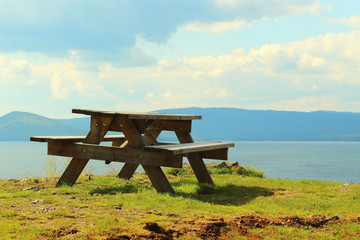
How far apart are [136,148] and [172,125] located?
1.80 meters

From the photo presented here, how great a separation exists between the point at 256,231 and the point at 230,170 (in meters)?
6.67

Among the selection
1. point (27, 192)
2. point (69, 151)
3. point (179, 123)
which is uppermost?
point (179, 123)

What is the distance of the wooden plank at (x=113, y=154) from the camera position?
658 centimetres

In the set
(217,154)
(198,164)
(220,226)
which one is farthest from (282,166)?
(220,226)

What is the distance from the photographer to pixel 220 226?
453 cm

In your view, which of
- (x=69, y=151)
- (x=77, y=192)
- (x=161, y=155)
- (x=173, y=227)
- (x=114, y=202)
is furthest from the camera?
(x=69, y=151)

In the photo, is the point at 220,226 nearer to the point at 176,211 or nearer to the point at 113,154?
the point at 176,211

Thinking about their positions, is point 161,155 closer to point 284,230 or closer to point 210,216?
point 210,216

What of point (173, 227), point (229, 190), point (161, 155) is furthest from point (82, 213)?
point (229, 190)

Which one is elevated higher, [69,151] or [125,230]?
[69,151]

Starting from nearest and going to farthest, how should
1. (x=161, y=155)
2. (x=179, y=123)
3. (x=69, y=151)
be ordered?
(x=161, y=155)
(x=69, y=151)
(x=179, y=123)

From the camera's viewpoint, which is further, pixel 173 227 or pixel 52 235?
pixel 173 227

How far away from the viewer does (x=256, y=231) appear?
177 inches

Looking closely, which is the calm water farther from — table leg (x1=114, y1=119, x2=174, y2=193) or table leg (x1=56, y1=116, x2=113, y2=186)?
table leg (x1=114, y1=119, x2=174, y2=193)
